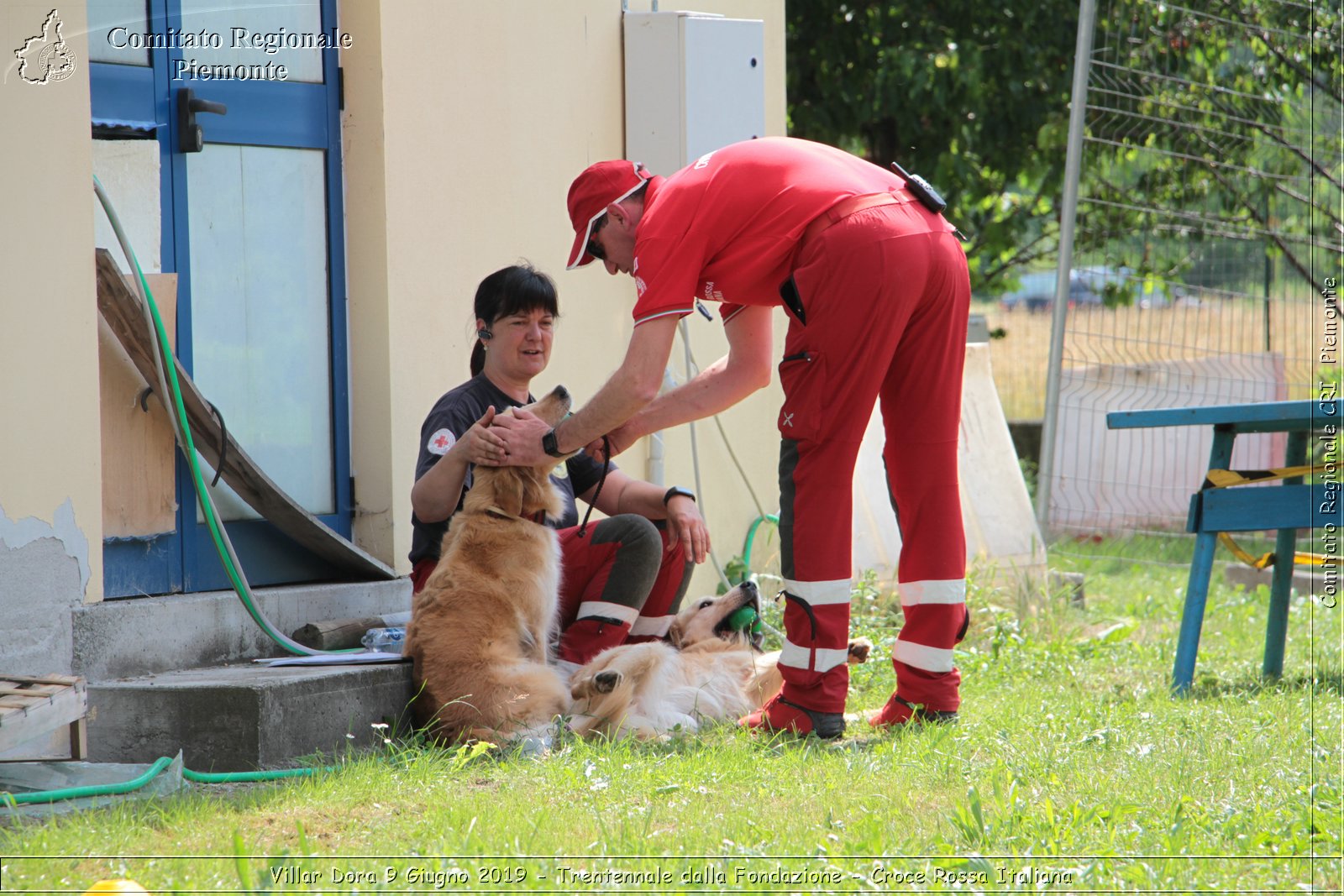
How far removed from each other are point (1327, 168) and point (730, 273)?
5927 mm

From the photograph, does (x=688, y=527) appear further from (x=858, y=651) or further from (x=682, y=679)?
(x=858, y=651)

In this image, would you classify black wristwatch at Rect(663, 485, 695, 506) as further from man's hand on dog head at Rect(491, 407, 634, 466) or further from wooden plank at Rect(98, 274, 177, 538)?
wooden plank at Rect(98, 274, 177, 538)

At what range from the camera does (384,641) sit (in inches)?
157

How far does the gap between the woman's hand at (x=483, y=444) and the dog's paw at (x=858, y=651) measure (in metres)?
1.22

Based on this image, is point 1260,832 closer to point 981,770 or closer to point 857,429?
point 981,770

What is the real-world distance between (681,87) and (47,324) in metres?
2.77

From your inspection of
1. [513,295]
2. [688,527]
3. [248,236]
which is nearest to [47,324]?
[248,236]

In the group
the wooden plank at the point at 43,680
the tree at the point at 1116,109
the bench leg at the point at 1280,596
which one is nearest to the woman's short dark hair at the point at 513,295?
the wooden plank at the point at 43,680

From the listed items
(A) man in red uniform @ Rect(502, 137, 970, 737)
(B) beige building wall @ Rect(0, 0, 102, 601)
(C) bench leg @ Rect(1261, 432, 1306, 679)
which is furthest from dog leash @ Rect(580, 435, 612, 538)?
(C) bench leg @ Rect(1261, 432, 1306, 679)

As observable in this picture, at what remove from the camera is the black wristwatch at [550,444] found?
3.48m

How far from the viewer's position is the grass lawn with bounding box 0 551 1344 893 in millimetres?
2248

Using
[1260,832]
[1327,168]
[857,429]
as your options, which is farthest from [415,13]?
[1327,168]

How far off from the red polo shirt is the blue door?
1.53m

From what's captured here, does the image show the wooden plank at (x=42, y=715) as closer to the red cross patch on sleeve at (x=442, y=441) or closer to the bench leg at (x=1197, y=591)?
the red cross patch on sleeve at (x=442, y=441)
